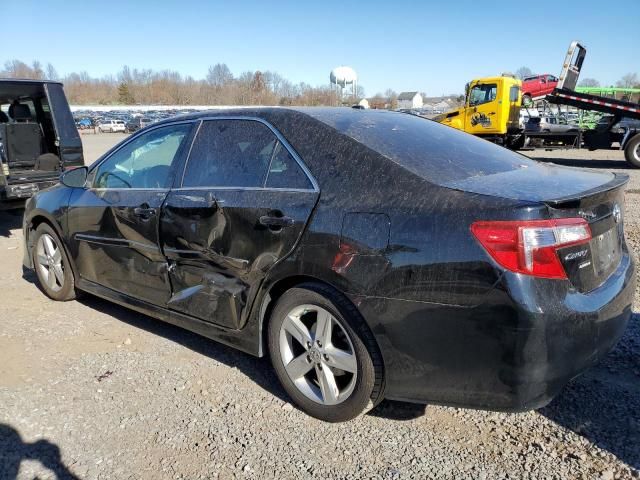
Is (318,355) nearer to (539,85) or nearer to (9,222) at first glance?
(9,222)

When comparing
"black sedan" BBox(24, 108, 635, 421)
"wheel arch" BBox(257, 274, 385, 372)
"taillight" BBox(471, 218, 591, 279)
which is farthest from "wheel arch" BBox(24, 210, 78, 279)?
"taillight" BBox(471, 218, 591, 279)

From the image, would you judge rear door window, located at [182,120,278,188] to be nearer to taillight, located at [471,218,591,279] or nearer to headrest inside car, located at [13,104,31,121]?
taillight, located at [471,218,591,279]

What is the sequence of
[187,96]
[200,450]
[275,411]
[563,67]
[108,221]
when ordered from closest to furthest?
[200,450], [275,411], [108,221], [563,67], [187,96]

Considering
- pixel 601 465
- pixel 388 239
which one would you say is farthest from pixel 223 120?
pixel 601 465

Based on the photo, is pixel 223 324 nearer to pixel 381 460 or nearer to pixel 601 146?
pixel 381 460

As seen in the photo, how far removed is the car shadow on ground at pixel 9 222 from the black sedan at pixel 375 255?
5.27 meters

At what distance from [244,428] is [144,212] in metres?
1.63

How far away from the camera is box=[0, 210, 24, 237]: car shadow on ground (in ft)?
26.2

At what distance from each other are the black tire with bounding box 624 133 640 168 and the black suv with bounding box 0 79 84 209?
1401 cm

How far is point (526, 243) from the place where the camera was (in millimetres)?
2150

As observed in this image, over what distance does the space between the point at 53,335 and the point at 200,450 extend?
81.3 inches

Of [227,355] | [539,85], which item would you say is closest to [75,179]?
[227,355]

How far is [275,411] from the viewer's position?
296 cm

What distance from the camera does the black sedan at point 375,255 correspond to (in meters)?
2.20
